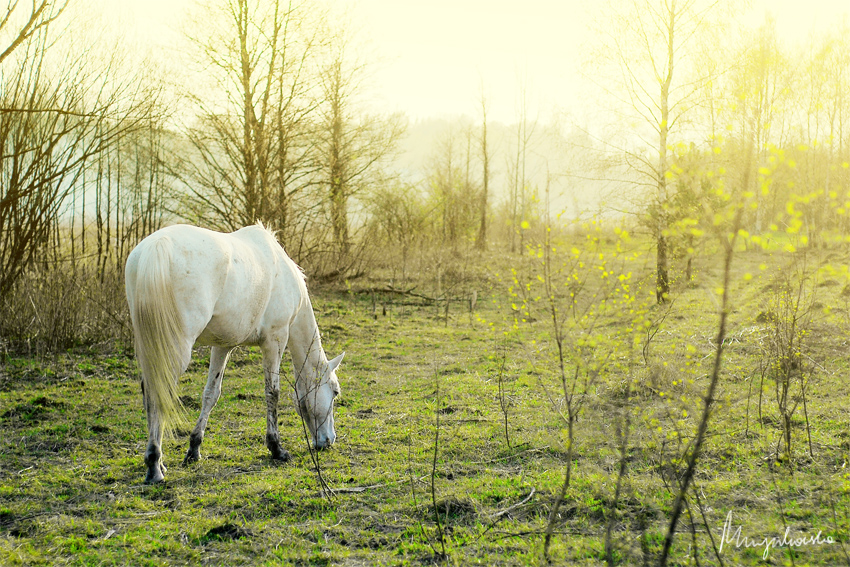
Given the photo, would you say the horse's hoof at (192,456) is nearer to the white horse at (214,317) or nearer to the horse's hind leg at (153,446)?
the white horse at (214,317)

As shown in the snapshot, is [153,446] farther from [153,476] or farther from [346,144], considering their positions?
[346,144]

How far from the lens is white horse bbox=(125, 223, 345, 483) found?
362 cm

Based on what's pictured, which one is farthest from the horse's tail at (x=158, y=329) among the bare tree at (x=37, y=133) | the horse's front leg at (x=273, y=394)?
the bare tree at (x=37, y=133)

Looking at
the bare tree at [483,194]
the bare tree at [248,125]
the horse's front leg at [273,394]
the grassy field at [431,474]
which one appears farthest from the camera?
the bare tree at [483,194]

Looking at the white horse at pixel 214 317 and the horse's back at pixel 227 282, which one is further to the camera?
the horse's back at pixel 227 282

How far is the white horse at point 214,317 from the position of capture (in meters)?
3.62

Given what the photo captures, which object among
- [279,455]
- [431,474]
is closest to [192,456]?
[279,455]

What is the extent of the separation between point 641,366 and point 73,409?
5090 millimetres

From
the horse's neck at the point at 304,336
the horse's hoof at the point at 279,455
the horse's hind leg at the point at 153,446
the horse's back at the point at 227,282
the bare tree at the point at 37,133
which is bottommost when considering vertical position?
the horse's hoof at the point at 279,455

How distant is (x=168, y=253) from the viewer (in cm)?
369

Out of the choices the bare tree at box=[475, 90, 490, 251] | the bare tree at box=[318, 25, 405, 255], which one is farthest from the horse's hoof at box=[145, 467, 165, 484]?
the bare tree at box=[475, 90, 490, 251]

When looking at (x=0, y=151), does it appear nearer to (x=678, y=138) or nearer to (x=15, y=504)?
(x=15, y=504)

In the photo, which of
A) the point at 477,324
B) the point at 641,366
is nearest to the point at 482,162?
the point at 477,324

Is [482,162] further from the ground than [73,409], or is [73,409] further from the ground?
[482,162]
